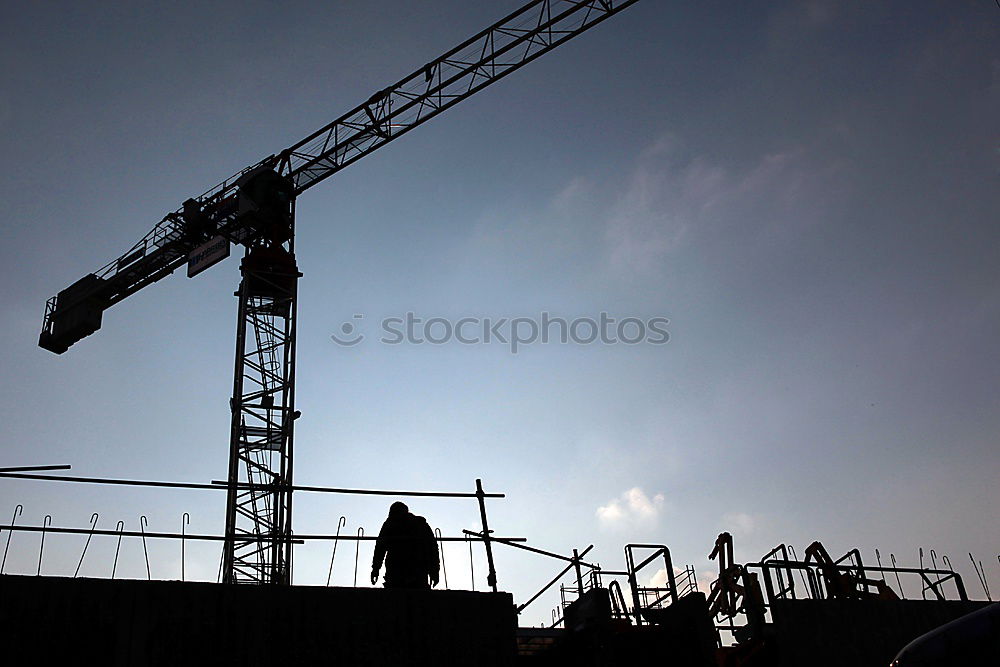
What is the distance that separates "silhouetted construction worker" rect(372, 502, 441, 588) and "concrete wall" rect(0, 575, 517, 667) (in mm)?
854

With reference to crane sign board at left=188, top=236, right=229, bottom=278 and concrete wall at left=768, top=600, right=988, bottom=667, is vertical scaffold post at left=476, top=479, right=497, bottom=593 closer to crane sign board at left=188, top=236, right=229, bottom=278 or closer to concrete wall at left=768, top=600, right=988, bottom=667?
concrete wall at left=768, top=600, right=988, bottom=667

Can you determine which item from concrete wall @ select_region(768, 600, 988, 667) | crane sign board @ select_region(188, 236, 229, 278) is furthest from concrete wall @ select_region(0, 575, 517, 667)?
crane sign board @ select_region(188, 236, 229, 278)

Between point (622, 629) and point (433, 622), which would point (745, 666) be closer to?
point (622, 629)

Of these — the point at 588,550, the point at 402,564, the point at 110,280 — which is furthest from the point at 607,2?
the point at 402,564

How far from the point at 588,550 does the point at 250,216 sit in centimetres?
1862

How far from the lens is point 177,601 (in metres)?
10.0

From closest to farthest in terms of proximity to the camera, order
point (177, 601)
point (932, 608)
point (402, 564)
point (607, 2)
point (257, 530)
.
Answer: point (177, 601)
point (402, 564)
point (932, 608)
point (257, 530)
point (607, 2)

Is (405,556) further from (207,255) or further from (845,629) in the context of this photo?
(207,255)

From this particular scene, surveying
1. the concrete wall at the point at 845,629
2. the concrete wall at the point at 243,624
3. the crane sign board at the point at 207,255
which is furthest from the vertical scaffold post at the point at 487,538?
the crane sign board at the point at 207,255

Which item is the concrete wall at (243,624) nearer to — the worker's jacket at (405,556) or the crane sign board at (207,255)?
the worker's jacket at (405,556)

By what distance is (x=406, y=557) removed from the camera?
11797mm

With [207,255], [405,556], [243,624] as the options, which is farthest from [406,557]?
[207,255]

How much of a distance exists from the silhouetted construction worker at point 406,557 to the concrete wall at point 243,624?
0.85m

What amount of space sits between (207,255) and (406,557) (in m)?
21.2
